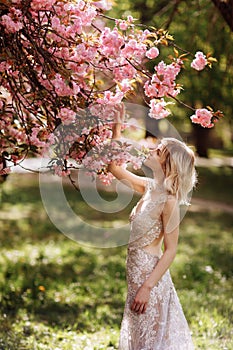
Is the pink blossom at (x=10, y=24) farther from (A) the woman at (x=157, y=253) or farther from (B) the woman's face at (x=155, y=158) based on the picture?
(B) the woman's face at (x=155, y=158)

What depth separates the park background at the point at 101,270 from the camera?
608cm

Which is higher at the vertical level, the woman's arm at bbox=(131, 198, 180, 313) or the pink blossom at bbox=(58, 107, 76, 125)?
the pink blossom at bbox=(58, 107, 76, 125)

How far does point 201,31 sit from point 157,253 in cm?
1009

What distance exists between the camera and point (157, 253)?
4000 mm

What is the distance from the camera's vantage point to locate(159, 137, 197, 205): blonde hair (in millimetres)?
3867

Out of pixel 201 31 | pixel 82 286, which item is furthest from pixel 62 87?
pixel 201 31

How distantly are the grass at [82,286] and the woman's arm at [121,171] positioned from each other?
6.17ft

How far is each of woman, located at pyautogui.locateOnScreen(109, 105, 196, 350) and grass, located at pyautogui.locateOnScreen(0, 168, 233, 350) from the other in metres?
1.62

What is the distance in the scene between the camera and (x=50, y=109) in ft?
13.1

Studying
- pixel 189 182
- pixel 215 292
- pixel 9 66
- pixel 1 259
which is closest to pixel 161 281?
pixel 189 182

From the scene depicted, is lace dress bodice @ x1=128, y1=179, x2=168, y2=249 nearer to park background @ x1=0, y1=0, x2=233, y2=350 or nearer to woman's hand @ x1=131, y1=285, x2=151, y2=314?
woman's hand @ x1=131, y1=285, x2=151, y2=314

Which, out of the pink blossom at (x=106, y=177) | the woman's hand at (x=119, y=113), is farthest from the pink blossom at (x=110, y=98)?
the pink blossom at (x=106, y=177)

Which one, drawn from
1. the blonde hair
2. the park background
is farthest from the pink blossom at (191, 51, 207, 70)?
the park background

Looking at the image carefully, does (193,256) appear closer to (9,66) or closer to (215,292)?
(215,292)
